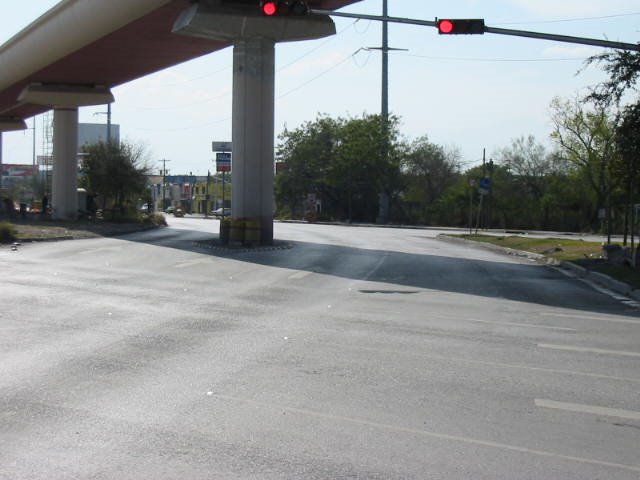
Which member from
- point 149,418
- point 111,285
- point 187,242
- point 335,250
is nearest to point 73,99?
point 187,242

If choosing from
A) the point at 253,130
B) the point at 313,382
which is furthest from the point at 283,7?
the point at 313,382

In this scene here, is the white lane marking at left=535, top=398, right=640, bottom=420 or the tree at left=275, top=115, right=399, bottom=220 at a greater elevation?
the tree at left=275, top=115, right=399, bottom=220

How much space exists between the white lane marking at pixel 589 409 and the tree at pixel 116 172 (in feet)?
130

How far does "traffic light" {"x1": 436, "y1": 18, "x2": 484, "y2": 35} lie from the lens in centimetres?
1789

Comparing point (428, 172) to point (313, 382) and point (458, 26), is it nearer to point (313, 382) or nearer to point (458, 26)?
point (458, 26)

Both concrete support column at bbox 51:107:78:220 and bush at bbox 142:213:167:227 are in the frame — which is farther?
concrete support column at bbox 51:107:78:220

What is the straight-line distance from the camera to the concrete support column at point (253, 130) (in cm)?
2703

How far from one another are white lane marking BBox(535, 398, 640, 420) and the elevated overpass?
20.6 metres

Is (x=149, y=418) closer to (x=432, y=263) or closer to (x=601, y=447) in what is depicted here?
(x=601, y=447)

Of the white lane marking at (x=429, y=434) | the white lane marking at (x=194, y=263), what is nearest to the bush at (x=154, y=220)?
the white lane marking at (x=194, y=263)

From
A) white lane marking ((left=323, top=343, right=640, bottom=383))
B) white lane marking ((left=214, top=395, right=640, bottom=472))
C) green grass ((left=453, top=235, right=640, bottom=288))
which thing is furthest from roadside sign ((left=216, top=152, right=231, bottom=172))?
white lane marking ((left=214, top=395, right=640, bottom=472))

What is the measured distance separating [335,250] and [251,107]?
5684 mm

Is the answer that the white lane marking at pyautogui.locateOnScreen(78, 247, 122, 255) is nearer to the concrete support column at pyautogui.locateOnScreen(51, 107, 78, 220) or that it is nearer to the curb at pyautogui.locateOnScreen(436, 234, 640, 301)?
the curb at pyautogui.locateOnScreen(436, 234, 640, 301)

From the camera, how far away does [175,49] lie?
3328 cm
